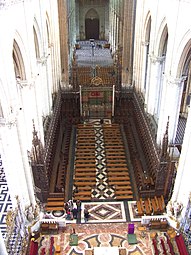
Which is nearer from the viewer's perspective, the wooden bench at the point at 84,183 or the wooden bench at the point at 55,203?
the wooden bench at the point at 55,203

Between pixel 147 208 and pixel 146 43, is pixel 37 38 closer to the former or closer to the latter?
pixel 146 43

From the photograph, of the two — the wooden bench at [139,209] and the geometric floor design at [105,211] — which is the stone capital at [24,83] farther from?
the wooden bench at [139,209]

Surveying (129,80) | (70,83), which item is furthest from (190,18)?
(70,83)

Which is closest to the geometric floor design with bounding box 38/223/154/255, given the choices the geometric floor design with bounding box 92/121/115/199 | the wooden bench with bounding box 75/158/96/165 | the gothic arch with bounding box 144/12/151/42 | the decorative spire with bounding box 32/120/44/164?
the geometric floor design with bounding box 92/121/115/199

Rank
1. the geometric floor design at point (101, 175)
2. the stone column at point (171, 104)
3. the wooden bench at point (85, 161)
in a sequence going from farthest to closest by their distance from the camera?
Result: the wooden bench at point (85, 161)
the geometric floor design at point (101, 175)
the stone column at point (171, 104)

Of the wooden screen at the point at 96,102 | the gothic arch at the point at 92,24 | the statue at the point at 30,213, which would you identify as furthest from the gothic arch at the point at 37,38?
the gothic arch at the point at 92,24

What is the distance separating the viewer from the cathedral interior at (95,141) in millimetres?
9633

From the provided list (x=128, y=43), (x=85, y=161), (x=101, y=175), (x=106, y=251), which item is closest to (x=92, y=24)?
(x=128, y=43)

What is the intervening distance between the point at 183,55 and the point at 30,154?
6.73 metres

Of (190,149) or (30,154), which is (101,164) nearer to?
(30,154)

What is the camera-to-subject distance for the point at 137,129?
655 inches

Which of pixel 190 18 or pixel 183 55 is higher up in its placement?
pixel 190 18

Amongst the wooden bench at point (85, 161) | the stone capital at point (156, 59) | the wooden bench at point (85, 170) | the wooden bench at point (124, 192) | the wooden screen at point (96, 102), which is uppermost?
the stone capital at point (156, 59)

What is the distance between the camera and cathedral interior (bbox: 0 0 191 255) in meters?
9.63
